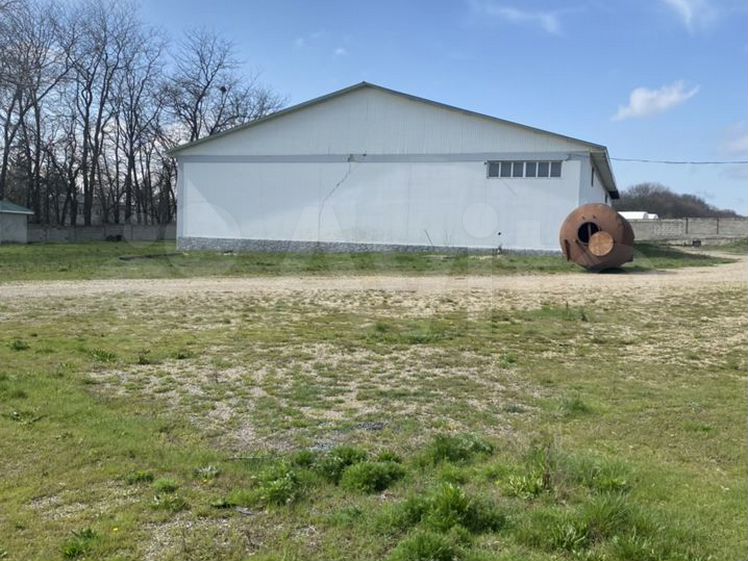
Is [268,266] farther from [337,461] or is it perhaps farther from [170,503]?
[170,503]

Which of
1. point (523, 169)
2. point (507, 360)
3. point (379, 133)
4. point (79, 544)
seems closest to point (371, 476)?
point (79, 544)

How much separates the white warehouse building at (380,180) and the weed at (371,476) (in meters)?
22.9

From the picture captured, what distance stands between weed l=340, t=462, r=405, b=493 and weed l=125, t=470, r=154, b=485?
3.78 ft

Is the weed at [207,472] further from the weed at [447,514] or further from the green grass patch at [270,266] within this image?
the green grass patch at [270,266]

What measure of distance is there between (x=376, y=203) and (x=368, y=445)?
23.8 meters

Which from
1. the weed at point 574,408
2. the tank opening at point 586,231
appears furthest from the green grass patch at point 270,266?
the weed at point 574,408

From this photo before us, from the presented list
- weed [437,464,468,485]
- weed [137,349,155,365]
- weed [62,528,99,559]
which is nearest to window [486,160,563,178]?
weed [137,349,155,365]

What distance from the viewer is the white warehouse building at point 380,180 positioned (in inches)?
1004

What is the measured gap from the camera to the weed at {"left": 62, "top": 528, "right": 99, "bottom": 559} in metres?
2.78

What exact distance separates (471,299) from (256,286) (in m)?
5.15

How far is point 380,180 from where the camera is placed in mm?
27422

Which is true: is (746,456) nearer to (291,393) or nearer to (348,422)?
(348,422)

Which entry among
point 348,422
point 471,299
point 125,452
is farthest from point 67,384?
point 471,299

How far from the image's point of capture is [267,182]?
28984 mm
